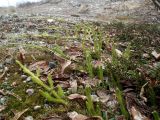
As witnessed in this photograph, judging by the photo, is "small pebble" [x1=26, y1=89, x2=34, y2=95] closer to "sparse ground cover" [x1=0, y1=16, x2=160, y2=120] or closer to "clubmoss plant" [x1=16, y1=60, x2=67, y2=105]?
"sparse ground cover" [x1=0, y1=16, x2=160, y2=120]

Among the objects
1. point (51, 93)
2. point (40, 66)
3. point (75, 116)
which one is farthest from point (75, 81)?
point (75, 116)

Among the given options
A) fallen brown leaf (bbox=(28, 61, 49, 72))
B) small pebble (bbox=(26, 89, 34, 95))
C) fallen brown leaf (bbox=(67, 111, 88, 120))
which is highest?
fallen brown leaf (bbox=(28, 61, 49, 72))

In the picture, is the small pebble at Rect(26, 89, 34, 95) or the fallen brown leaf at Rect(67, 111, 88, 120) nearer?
the fallen brown leaf at Rect(67, 111, 88, 120)

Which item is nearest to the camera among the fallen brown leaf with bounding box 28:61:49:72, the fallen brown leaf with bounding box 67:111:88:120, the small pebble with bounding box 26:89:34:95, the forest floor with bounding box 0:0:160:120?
the fallen brown leaf with bounding box 67:111:88:120

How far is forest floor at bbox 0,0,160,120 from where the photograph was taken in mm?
4129

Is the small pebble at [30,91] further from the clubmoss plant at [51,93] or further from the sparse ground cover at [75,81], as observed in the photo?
the clubmoss plant at [51,93]

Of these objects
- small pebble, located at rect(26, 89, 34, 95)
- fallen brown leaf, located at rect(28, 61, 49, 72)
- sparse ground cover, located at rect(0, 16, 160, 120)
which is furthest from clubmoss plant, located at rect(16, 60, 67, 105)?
fallen brown leaf, located at rect(28, 61, 49, 72)

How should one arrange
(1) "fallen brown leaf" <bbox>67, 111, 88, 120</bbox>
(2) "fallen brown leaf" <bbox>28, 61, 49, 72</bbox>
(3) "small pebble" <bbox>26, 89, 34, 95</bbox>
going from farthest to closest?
(2) "fallen brown leaf" <bbox>28, 61, 49, 72</bbox> → (3) "small pebble" <bbox>26, 89, 34, 95</bbox> → (1) "fallen brown leaf" <bbox>67, 111, 88, 120</bbox>

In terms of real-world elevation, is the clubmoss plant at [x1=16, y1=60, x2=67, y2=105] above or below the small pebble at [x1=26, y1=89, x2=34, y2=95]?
above

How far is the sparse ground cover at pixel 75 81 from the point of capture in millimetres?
4145

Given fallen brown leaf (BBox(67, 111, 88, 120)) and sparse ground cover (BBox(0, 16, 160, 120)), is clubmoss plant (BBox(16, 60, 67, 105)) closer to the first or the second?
sparse ground cover (BBox(0, 16, 160, 120))

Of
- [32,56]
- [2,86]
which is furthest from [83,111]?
[32,56]

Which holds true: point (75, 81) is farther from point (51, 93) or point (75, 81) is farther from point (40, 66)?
point (40, 66)

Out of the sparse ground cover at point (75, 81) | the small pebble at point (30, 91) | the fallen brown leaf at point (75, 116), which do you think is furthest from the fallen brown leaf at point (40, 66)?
the fallen brown leaf at point (75, 116)
